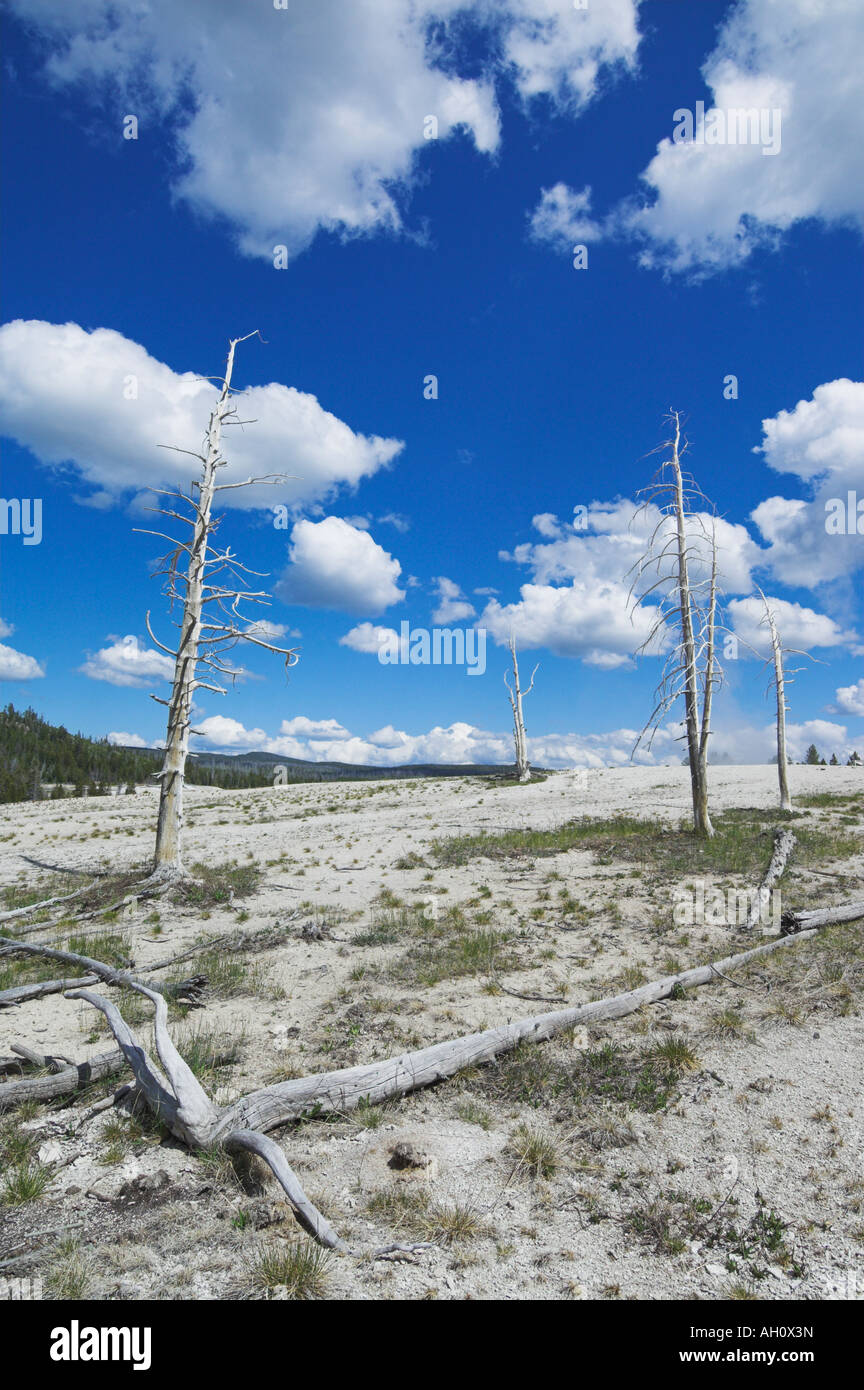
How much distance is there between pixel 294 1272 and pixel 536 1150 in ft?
7.03

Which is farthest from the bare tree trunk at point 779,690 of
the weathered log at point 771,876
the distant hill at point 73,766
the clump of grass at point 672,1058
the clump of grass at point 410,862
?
the distant hill at point 73,766

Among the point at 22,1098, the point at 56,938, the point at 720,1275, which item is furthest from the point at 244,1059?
the point at 56,938

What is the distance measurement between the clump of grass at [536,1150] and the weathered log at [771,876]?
7.42 metres

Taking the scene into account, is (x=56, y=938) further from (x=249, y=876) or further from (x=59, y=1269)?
(x=59, y=1269)

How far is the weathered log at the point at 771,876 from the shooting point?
38.3 feet

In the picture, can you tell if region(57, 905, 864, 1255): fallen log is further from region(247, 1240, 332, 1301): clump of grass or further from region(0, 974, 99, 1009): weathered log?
region(0, 974, 99, 1009): weathered log

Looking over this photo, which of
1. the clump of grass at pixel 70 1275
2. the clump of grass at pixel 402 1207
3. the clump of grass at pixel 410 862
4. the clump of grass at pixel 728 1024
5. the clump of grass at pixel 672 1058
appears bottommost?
the clump of grass at pixel 402 1207

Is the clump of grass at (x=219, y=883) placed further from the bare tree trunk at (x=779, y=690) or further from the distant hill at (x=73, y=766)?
the distant hill at (x=73, y=766)

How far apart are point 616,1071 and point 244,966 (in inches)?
235

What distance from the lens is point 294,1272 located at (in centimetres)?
366

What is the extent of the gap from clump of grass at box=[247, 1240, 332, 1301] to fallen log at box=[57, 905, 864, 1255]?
0.22 meters

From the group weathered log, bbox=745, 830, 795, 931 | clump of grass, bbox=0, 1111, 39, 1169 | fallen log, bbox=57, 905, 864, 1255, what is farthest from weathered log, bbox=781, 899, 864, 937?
clump of grass, bbox=0, 1111, 39, 1169

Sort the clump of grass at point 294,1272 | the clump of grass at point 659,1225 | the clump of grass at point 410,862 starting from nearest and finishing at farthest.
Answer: the clump of grass at point 294,1272, the clump of grass at point 659,1225, the clump of grass at point 410,862

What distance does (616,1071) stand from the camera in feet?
20.8
